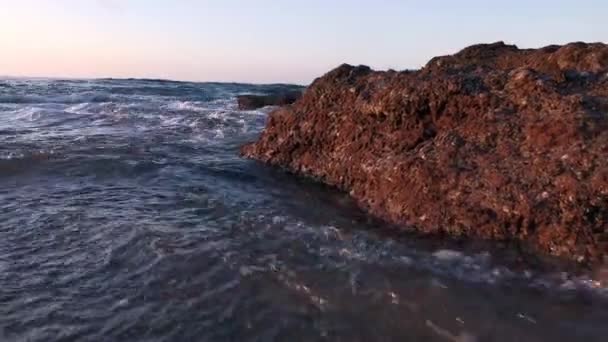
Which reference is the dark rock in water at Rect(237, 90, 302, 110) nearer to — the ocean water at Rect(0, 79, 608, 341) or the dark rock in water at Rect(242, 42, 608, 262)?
the dark rock in water at Rect(242, 42, 608, 262)

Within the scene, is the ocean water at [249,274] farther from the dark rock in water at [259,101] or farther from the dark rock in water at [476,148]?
the dark rock in water at [259,101]

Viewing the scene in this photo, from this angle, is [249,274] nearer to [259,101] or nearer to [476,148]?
[476,148]

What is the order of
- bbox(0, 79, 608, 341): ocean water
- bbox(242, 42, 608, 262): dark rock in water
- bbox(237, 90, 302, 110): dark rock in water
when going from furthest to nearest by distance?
bbox(237, 90, 302, 110): dark rock in water
bbox(242, 42, 608, 262): dark rock in water
bbox(0, 79, 608, 341): ocean water

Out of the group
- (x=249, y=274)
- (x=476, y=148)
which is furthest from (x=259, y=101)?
(x=249, y=274)

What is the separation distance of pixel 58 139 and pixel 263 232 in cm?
763

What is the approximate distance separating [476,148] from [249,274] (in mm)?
3147

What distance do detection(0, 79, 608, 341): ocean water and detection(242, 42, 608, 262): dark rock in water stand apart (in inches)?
15.0

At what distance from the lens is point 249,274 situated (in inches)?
188

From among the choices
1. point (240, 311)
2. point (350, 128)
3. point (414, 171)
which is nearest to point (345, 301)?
point (240, 311)

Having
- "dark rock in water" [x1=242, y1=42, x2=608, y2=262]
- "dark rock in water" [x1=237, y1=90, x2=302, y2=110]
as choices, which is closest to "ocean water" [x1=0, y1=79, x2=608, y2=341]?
"dark rock in water" [x1=242, y1=42, x2=608, y2=262]

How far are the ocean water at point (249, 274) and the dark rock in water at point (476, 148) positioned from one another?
1.25 ft

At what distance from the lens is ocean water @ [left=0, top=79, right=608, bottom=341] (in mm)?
3830

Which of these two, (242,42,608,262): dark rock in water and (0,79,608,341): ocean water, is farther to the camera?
(242,42,608,262): dark rock in water

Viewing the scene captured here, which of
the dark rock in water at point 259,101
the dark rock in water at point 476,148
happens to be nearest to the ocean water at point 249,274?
the dark rock in water at point 476,148
